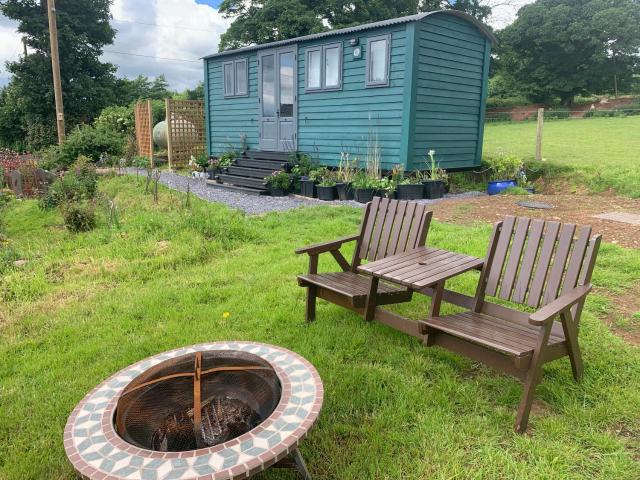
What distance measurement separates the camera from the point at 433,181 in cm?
922

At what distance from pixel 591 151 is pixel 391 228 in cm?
1213

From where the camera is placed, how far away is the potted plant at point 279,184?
10229mm

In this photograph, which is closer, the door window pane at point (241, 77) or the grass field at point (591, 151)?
the grass field at point (591, 151)

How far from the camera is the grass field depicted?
924 centimetres

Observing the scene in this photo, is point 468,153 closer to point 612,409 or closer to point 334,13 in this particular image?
point 612,409

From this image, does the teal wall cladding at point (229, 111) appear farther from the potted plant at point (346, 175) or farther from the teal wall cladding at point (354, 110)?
the potted plant at point (346, 175)

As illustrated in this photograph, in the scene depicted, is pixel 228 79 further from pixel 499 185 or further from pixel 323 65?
pixel 499 185

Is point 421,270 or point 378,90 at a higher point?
point 378,90

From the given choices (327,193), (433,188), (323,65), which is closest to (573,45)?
(323,65)

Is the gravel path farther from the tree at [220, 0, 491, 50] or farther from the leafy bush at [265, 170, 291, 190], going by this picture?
the tree at [220, 0, 491, 50]

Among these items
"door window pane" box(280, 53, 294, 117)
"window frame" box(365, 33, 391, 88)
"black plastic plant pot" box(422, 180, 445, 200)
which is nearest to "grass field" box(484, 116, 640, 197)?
"black plastic plant pot" box(422, 180, 445, 200)

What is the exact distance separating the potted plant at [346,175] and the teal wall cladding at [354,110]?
0.62 feet

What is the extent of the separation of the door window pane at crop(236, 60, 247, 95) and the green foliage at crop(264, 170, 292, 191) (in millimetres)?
3591

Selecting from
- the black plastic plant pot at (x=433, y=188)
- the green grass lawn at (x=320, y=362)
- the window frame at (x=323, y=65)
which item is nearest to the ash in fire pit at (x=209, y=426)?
the green grass lawn at (x=320, y=362)
